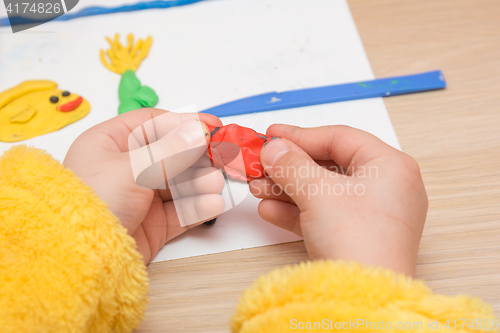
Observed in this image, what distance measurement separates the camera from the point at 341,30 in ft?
2.53

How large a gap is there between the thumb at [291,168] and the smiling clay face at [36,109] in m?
0.41

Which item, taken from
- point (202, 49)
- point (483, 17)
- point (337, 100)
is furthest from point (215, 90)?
point (483, 17)

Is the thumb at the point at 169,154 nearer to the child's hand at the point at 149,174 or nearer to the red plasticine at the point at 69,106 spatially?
the child's hand at the point at 149,174

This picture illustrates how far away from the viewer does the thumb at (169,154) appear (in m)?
0.44

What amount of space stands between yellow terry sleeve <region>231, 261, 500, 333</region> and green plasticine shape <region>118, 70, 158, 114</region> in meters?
0.45

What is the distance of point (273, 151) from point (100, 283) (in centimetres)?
26

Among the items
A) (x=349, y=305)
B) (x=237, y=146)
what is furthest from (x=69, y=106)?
(x=349, y=305)

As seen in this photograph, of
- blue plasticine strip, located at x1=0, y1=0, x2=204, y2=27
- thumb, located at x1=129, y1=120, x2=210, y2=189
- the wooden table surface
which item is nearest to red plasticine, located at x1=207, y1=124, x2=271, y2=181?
thumb, located at x1=129, y1=120, x2=210, y2=189

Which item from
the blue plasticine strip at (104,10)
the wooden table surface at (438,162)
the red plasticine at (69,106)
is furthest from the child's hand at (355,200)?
the blue plasticine strip at (104,10)

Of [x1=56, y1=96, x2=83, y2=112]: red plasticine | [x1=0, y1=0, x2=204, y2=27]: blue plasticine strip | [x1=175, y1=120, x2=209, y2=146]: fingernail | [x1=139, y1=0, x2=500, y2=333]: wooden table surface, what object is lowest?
[x1=139, y1=0, x2=500, y2=333]: wooden table surface

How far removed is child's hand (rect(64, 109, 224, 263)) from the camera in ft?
1.39

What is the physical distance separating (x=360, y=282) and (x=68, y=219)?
298 mm

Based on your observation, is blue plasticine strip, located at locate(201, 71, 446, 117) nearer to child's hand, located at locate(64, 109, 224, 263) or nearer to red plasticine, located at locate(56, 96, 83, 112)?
child's hand, located at locate(64, 109, 224, 263)

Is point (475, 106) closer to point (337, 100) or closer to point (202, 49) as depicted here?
point (337, 100)
